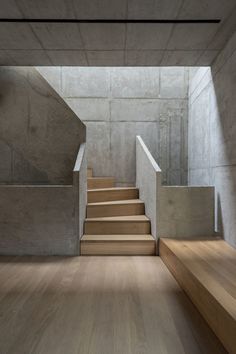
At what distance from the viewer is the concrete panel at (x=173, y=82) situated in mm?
6188

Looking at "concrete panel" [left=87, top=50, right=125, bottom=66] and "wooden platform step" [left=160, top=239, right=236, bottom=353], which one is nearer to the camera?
"wooden platform step" [left=160, top=239, right=236, bottom=353]

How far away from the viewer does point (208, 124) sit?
4.71 m

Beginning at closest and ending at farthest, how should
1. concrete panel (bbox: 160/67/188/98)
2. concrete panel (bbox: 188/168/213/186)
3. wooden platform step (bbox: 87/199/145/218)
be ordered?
concrete panel (bbox: 188/168/213/186) → wooden platform step (bbox: 87/199/145/218) → concrete panel (bbox: 160/67/188/98)

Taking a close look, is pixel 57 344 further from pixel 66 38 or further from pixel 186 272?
pixel 66 38

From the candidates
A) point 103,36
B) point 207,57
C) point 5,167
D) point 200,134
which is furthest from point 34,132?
point 207,57

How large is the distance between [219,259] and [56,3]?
298 cm

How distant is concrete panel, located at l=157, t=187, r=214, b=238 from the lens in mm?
4160

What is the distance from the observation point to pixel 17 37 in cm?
369

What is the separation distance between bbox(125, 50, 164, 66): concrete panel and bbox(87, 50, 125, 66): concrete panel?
0.09m

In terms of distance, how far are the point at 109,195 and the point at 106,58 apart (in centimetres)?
217

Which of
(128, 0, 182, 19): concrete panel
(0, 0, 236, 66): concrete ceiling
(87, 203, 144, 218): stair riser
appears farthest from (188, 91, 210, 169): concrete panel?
(128, 0, 182, 19): concrete panel

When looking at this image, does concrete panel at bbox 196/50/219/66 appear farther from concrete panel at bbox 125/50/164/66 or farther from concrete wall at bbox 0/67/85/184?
concrete wall at bbox 0/67/85/184

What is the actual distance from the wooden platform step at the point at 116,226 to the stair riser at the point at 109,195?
684 mm

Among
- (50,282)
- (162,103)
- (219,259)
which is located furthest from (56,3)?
(162,103)
